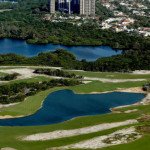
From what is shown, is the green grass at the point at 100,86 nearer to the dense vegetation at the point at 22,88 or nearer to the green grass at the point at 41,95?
the green grass at the point at 41,95

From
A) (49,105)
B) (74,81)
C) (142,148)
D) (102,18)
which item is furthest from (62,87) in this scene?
(102,18)

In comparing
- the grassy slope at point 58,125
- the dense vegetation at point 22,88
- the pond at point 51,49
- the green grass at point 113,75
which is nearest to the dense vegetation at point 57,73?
the green grass at point 113,75

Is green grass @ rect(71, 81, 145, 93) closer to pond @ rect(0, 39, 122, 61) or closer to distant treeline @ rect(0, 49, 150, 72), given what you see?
distant treeline @ rect(0, 49, 150, 72)

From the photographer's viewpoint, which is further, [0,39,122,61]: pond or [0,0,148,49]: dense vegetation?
[0,0,148,49]: dense vegetation

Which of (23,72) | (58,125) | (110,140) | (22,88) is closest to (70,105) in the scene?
(22,88)

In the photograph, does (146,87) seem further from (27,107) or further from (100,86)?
(27,107)

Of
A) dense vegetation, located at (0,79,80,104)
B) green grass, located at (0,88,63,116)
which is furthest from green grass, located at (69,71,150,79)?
green grass, located at (0,88,63,116)
